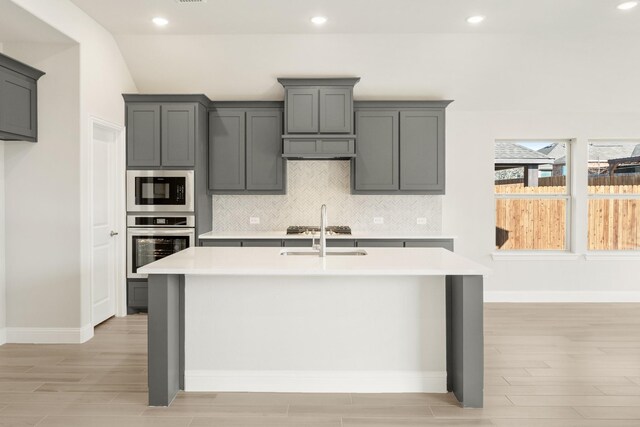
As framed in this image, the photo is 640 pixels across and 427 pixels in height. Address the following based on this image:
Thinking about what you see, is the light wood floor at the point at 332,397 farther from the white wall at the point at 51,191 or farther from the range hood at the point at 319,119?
the range hood at the point at 319,119

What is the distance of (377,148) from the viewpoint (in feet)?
19.0

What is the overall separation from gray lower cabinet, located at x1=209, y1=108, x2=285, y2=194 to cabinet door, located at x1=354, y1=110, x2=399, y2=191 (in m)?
0.92

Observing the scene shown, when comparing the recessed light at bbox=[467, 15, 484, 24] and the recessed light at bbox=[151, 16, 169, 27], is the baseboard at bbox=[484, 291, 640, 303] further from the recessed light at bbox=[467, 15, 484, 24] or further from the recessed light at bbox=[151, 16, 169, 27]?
the recessed light at bbox=[151, 16, 169, 27]

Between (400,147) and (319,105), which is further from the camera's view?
(400,147)

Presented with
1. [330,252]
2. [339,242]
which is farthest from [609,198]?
[330,252]

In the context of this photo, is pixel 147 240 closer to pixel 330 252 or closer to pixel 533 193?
pixel 330 252

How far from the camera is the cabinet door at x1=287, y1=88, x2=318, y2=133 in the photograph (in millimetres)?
5512

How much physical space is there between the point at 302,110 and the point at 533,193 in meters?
3.13

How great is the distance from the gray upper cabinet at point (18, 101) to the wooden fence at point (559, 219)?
16.9 feet

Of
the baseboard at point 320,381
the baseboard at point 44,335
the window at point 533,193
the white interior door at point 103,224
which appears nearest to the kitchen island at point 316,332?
the baseboard at point 320,381

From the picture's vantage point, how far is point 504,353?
4078mm

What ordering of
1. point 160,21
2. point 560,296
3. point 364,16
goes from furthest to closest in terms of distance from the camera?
point 560,296, point 160,21, point 364,16

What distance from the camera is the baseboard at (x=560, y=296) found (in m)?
6.11

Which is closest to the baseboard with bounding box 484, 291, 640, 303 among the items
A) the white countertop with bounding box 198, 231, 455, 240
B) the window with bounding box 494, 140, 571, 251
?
the window with bounding box 494, 140, 571, 251
